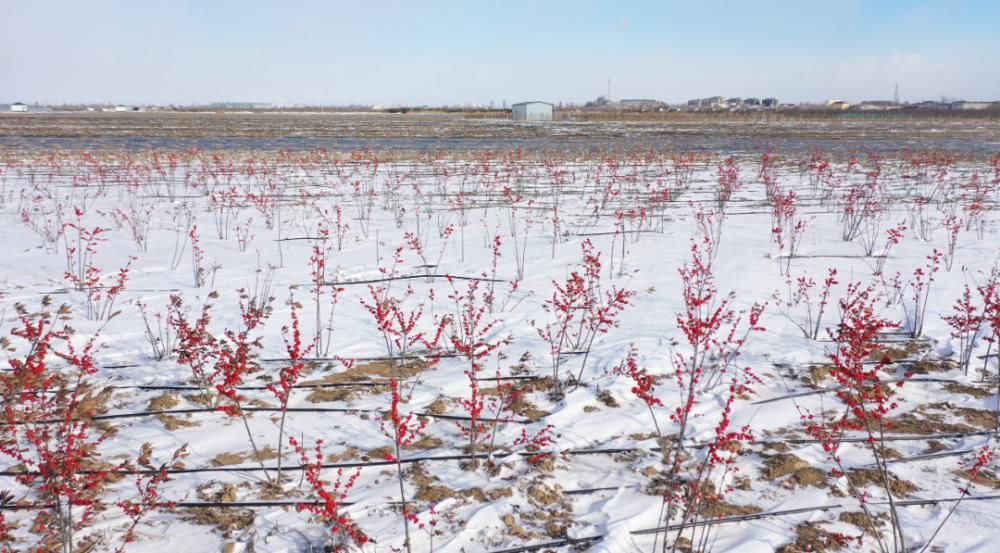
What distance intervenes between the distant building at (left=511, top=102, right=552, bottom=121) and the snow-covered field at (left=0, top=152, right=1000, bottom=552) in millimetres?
55537

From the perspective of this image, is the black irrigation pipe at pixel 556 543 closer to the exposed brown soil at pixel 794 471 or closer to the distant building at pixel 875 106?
the exposed brown soil at pixel 794 471

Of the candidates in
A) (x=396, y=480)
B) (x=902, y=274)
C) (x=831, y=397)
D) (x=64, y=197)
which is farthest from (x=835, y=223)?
(x=64, y=197)

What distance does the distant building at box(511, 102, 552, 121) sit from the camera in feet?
203

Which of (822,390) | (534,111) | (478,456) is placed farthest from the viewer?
(534,111)

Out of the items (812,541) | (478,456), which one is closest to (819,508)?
(812,541)

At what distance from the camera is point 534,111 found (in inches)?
2464

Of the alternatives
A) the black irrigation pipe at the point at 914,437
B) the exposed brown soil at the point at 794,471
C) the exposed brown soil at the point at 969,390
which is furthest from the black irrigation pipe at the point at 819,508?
the exposed brown soil at the point at 969,390

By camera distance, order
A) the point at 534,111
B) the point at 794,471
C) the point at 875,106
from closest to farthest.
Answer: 1. the point at 794,471
2. the point at 534,111
3. the point at 875,106

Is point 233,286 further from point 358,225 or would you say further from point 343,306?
point 358,225

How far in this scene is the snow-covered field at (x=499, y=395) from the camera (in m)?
3.01

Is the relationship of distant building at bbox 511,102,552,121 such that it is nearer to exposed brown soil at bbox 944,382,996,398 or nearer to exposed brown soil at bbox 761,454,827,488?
exposed brown soil at bbox 944,382,996,398

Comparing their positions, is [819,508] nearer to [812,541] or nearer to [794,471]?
[812,541]

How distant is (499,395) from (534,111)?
61.4 metres

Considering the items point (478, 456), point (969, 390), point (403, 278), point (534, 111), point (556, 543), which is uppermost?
point (534, 111)
